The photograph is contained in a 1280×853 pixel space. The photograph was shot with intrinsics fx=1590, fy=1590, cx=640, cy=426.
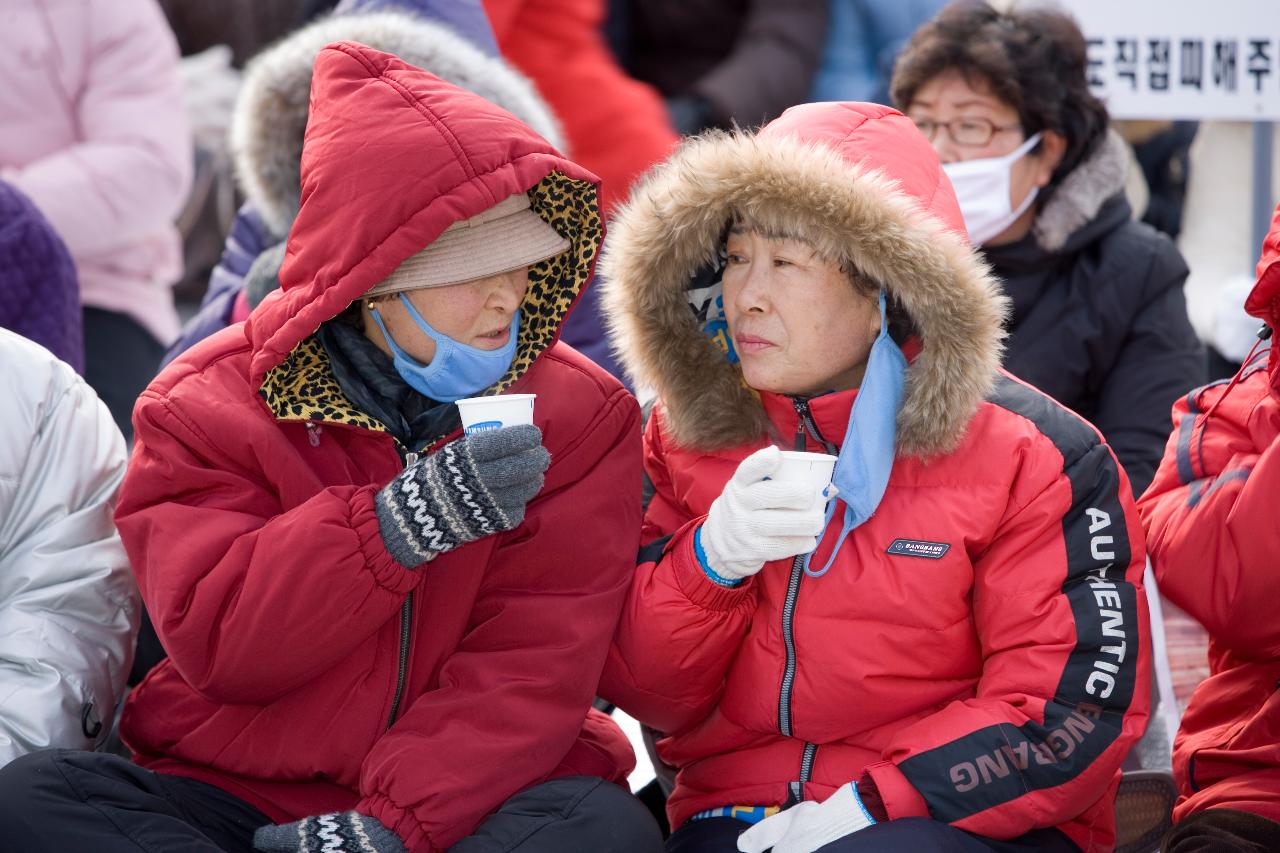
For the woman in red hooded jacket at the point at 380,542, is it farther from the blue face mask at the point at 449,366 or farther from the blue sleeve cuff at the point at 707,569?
the blue sleeve cuff at the point at 707,569

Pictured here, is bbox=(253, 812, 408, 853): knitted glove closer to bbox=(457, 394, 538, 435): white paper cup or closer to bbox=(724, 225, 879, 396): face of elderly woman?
bbox=(457, 394, 538, 435): white paper cup

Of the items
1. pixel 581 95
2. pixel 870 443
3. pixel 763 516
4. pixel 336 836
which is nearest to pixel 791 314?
pixel 870 443

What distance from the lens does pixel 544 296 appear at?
291 centimetres

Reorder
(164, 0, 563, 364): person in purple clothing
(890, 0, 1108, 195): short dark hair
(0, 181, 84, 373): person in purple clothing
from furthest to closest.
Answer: (890, 0, 1108, 195): short dark hair, (164, 0, 563, 364): person in purple clothing, (0, 181, 84, 373): person in purple clothing

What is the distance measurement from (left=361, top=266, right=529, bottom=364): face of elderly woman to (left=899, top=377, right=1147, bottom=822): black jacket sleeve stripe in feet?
3.10

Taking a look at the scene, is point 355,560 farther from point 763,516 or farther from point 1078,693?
point 1078,693

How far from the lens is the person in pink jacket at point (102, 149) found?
4.45 m

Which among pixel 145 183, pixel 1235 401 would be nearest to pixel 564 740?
pixel 1235 401

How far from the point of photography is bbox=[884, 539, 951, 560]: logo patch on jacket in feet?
8.43

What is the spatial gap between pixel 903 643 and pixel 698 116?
3025 mm

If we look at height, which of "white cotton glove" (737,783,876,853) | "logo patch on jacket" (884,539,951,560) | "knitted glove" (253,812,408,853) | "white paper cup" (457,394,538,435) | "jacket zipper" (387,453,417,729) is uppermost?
"white paper cup" (457,394,538,435)

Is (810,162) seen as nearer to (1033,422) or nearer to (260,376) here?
(1033,422)

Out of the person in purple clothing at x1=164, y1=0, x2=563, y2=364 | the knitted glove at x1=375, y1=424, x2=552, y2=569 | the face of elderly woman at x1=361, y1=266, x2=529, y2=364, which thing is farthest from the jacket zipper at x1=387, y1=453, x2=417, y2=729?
the person in purple clothing at x1=164, y1=0, x2=563, y2=364

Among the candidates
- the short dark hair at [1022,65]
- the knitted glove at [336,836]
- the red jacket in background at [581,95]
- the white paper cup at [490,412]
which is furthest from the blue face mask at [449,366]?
the red jacket in background at [581,95]
